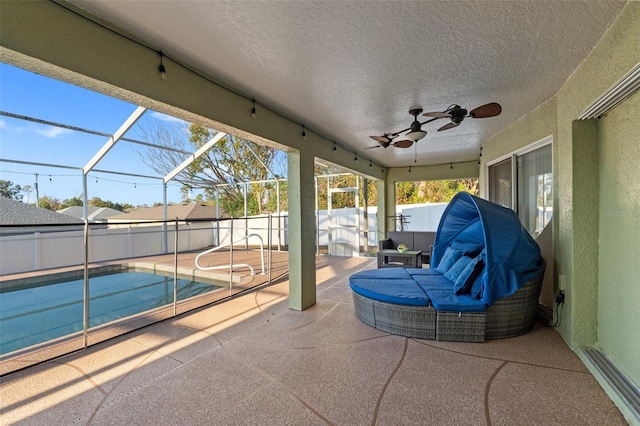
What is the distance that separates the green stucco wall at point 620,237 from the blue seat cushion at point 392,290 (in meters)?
1.42

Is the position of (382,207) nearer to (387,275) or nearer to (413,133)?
(387,275)

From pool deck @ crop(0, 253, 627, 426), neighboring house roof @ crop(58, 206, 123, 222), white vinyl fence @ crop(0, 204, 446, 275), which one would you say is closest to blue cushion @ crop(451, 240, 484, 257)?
pool deck @ crop(0, 253, 627, 426)

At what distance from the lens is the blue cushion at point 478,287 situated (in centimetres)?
284

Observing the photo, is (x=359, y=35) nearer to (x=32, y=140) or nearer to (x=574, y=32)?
(x=574, y=32)

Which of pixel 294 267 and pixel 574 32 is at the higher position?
pixel 574 32

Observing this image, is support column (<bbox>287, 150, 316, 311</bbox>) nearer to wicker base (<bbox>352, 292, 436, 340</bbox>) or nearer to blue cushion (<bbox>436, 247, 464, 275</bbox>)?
wicker base (<bbox>352, 292, 436, 340</bbox>)

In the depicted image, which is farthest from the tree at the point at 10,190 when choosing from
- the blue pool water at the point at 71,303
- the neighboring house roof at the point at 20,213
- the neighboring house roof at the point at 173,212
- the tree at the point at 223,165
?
the tree at the point at 223,165

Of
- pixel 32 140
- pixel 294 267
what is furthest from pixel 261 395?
pixel 32 140

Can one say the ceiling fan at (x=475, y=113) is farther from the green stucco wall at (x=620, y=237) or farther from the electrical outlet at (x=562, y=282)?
the electrical outlet at (x=562, y=282)

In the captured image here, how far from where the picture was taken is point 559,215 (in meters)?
2.81

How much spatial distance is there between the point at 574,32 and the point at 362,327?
3261 mm

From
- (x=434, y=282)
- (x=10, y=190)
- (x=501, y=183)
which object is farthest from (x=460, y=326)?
(x=10, y=190)

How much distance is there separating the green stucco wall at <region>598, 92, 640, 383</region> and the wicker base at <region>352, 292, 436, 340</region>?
1.36 meters

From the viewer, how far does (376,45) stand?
209cm
